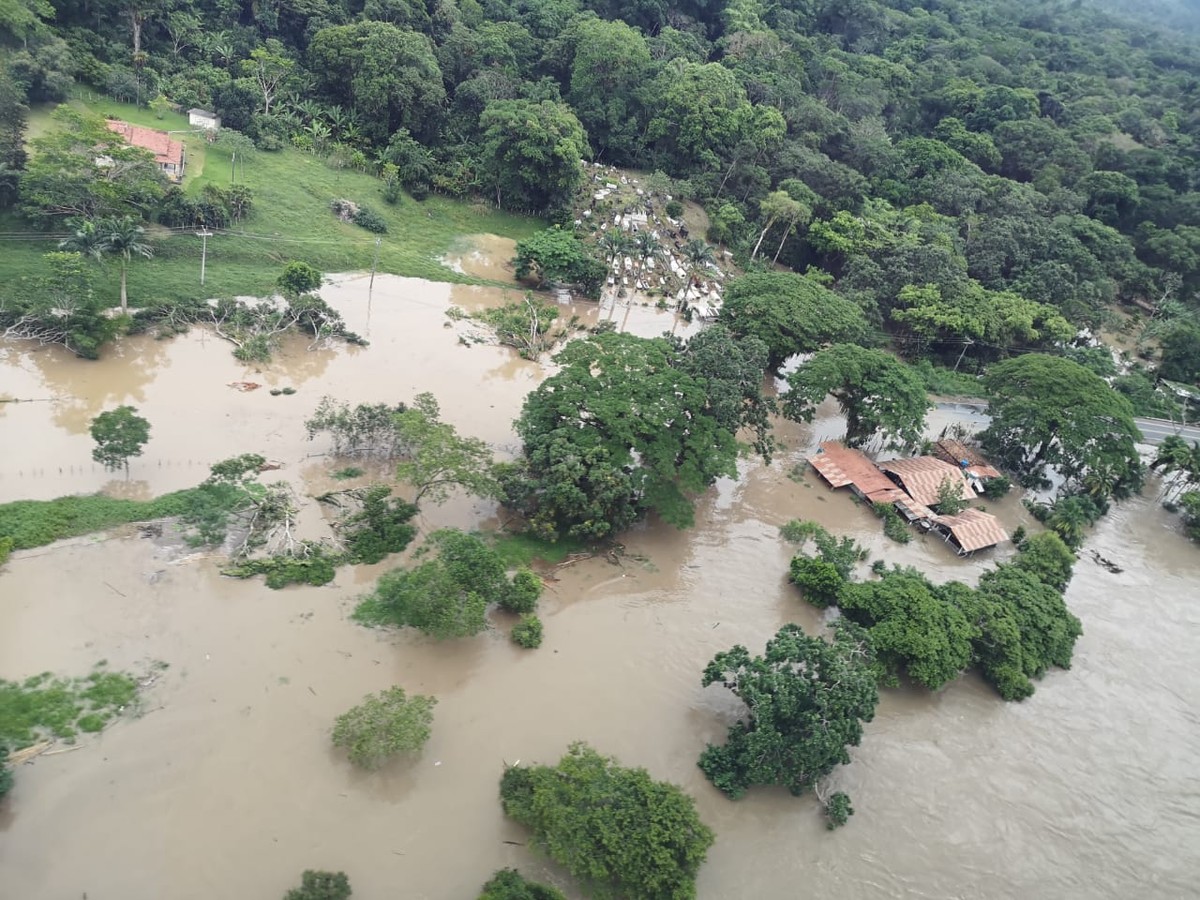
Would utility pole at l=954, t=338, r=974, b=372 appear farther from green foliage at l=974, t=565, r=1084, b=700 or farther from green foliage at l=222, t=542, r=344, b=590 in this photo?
green foliage at l=222, t=542, r=344, b=590

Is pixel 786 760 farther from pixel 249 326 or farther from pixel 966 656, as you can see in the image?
pixel 249 326

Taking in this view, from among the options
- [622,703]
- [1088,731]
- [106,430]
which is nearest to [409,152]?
[106,430]

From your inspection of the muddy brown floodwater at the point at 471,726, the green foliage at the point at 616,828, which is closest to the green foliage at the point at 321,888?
the muddy brown floodwater at the point at 471,726

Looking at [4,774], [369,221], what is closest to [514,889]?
[4,774]

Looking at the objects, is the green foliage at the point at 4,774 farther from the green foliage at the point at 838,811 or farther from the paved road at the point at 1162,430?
the paved road at the point at 1162,430

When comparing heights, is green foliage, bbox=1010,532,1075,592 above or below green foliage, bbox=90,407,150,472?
above

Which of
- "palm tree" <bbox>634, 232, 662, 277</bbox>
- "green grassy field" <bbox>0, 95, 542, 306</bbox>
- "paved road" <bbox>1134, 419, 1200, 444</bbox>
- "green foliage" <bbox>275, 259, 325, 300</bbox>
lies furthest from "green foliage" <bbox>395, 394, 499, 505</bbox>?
"paved road" <bbox>1134, 419, 1200, 444</bbox>
